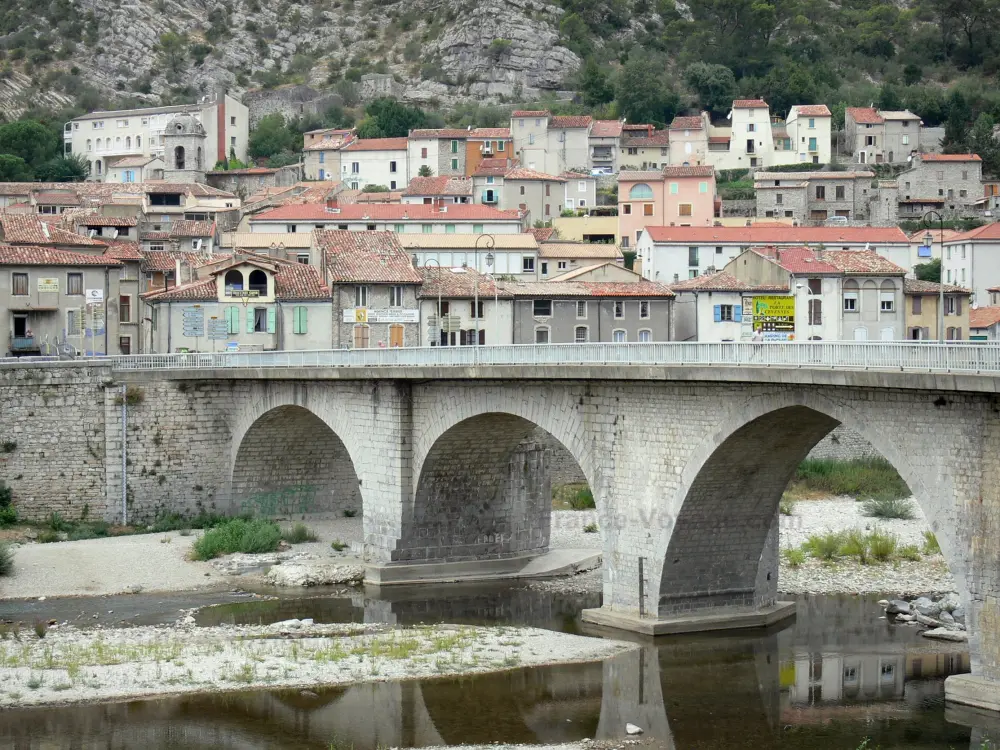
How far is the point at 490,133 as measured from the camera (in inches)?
3853

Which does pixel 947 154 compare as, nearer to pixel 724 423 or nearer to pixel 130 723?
pixel 724 423

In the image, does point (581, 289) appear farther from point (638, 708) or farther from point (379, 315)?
point (638, 708)

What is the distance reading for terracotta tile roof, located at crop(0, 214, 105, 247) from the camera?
162 feet

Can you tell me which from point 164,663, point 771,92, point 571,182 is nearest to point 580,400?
point 164,663

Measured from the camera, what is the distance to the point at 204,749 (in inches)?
959

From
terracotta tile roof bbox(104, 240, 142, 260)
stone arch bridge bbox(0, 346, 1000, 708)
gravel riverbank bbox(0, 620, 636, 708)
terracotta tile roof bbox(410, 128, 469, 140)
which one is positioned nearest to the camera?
stone arch bridge bbox(0, 346, 1000, 708)

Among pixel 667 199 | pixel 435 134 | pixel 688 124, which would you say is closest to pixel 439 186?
pixel 435 134

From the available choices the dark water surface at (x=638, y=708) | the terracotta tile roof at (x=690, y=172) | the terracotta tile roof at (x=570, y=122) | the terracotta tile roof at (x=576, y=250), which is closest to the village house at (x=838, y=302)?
the terracotta tile roof at (x=576, y=250)

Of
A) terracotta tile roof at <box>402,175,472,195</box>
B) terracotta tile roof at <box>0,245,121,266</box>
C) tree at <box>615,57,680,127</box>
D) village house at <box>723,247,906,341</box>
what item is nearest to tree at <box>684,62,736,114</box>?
tree at <box>615,57,680,127</box>

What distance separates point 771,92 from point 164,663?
3530 inches

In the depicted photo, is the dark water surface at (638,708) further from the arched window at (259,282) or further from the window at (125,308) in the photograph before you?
the window at (125,308)

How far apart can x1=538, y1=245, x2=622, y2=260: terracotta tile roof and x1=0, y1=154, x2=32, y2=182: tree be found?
130ft

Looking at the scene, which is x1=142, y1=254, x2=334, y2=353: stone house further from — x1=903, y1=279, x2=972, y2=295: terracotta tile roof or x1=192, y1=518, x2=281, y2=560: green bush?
x1=903, y1=279, x2=972, y2=295: terracotta tile roof

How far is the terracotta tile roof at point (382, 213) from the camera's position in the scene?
74.4 meters
